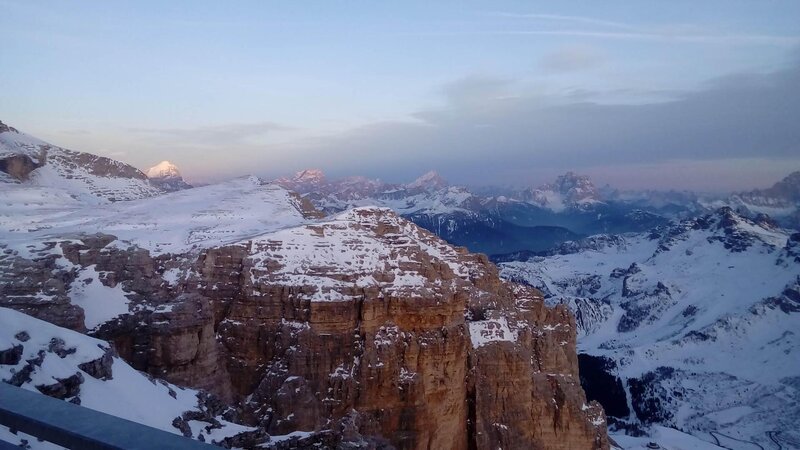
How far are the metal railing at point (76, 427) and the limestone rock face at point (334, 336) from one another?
92.5 feet

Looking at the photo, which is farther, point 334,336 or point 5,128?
point 5,128

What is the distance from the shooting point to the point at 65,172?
9262 centimetres

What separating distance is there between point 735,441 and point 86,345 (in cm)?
13188

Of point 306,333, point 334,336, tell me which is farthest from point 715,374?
point 306,333

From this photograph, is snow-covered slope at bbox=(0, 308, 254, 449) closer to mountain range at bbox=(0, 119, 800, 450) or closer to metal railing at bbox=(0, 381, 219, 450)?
mountain range at bbox=(0, 119, 800, 450)

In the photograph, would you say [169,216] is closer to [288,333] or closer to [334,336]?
[288,333]

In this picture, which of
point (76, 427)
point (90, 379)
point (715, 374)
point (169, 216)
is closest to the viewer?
point (76, 427)

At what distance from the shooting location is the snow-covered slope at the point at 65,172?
83500mm

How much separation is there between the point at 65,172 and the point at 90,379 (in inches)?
3065

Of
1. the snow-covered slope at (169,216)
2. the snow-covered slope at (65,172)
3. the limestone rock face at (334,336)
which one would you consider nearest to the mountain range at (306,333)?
the limestone rock face at (334,336)

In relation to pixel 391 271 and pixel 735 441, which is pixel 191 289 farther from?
pixel 735 441

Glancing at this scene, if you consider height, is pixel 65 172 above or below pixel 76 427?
below

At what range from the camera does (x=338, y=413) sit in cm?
3719

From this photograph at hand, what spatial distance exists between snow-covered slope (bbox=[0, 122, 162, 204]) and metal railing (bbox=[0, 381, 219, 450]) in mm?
79844
